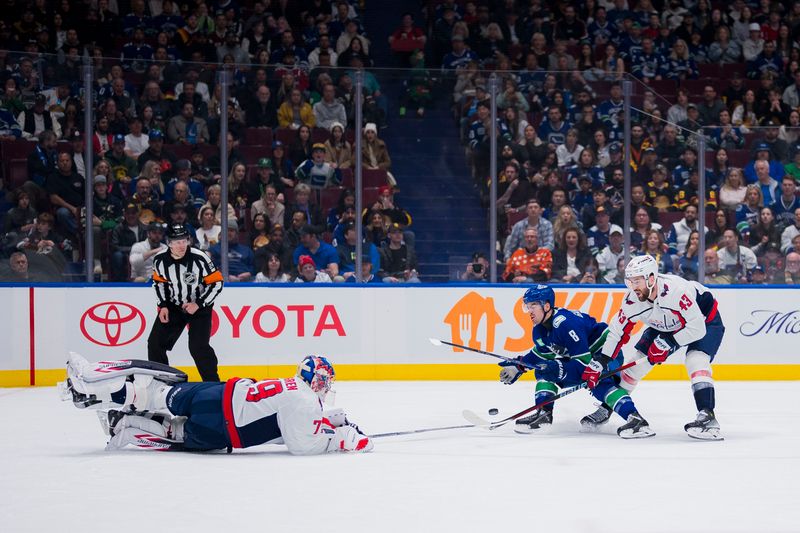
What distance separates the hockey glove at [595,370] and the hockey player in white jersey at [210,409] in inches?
57.4

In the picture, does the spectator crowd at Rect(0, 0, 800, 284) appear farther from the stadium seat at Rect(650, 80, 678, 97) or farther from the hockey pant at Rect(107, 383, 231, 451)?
the hockey pant at Rect(107, 383, 231, 451)

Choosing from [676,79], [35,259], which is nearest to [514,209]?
[35,259]

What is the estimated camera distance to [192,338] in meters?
7.82

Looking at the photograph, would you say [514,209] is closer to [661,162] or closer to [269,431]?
[661,162]

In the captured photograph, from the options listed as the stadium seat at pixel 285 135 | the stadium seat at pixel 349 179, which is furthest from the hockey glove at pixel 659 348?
the stadium seat at pixel 285 135

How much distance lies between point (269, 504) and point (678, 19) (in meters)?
11.4

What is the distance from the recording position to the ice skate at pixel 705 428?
6.56 m

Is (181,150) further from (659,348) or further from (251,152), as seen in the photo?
(659,348)

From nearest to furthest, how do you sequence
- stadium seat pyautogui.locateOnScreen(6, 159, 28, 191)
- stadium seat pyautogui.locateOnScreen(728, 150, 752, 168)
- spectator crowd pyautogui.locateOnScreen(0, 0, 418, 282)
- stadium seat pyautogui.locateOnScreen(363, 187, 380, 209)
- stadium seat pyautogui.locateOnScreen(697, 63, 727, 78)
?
stadium seat pyautogui.locateOnScreen(6, 159, 28, 191) < spectator crowd pyautogui.locateOnScreen(0, 0, 418, 282) < stadium seat pyautogui.locateOnScreen(363, 187, 380, 209) < stadium seat pyautogui.locateOnScreen(728, 150, 752, 168) < stadium seat pyautogui.locateOnScreen(697, 63, 727, 78)

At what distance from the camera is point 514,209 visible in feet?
31.8

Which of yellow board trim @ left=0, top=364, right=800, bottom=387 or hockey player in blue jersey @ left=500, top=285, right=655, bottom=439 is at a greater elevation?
hockey player in blue jersey @ left=500, top=285, right=655, bottom=439

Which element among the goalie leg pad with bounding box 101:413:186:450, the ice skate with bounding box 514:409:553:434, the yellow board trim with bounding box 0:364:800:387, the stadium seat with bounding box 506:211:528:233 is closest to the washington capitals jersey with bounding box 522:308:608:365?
the ice skate with bounding box 514:409:553:434

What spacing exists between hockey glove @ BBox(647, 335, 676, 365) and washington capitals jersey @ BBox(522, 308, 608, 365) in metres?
0.29

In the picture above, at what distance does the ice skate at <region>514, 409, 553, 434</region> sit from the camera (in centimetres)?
688
